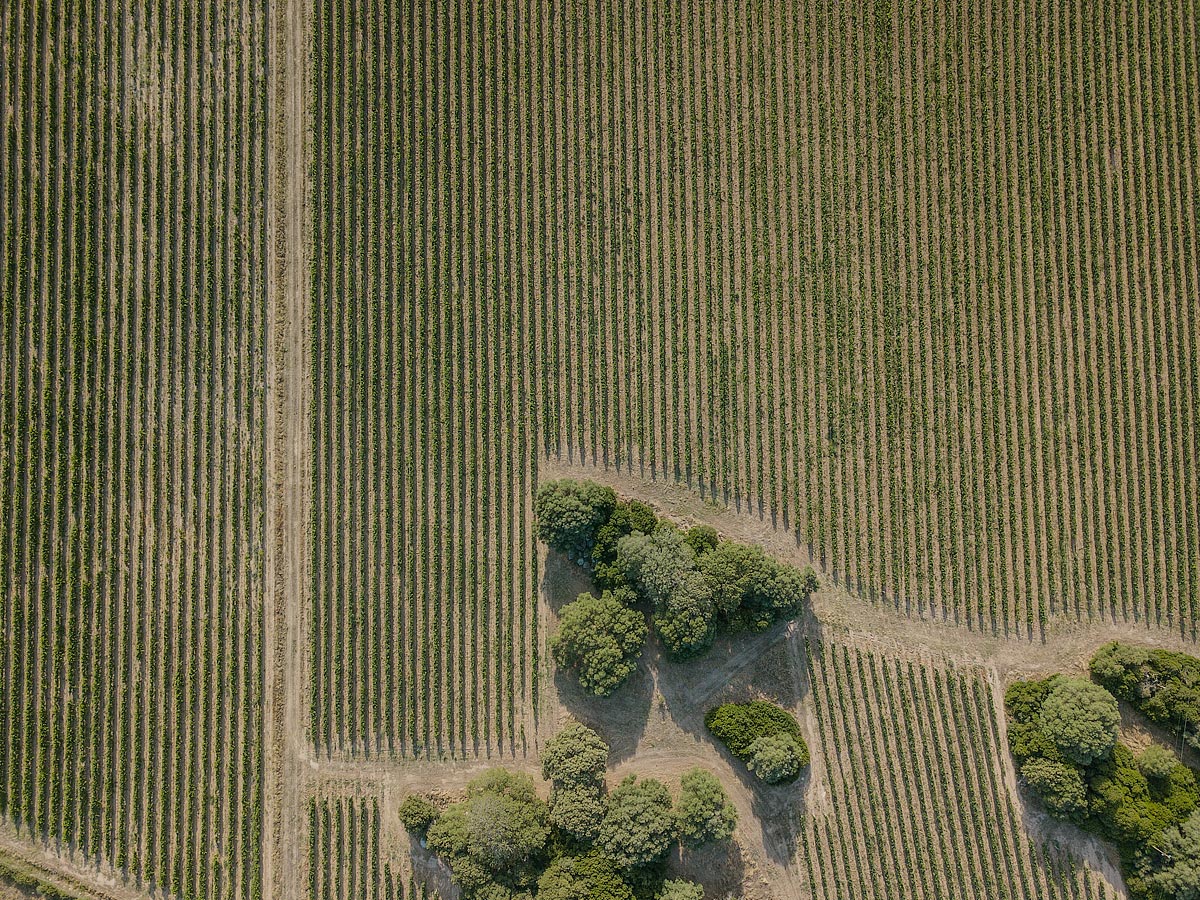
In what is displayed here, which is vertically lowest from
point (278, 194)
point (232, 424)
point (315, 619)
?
point (315, 619)

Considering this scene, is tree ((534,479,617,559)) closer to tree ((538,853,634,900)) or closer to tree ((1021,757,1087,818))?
tree ((538,853,634,900))

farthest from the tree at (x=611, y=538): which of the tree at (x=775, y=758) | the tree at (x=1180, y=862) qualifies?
the tree at (x=1180, y=862)

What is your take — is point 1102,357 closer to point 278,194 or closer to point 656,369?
point 656,369

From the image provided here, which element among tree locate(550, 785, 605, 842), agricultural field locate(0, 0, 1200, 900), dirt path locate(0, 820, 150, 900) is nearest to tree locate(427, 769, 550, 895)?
tree locate(550, 785, 605, 842)

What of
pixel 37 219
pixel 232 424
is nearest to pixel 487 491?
pixel 232 424

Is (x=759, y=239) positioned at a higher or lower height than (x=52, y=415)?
higher

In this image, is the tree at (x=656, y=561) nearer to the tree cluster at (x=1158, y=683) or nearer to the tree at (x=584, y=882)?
the tree at (x=584, y=882)

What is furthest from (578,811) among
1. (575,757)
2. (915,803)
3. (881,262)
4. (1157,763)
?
(881,262)
